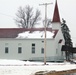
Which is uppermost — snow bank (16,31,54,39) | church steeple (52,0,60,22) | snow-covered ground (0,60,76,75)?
church steeple (52,0,60,22)

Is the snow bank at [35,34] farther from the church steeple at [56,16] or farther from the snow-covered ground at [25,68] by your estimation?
the snow-covered ground at [25,68]

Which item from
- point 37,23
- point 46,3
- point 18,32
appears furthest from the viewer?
point 37,23

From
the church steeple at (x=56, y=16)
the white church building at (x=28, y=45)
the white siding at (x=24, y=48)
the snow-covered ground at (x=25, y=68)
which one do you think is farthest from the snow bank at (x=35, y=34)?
the snow-covered ground at (x=25, y=68)

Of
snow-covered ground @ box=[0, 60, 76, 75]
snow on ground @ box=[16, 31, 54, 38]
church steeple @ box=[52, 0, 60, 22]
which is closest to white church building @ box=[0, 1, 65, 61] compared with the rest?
snow on ground @ box=[16, 31, 54, 38]

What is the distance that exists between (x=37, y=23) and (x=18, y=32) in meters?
23.7

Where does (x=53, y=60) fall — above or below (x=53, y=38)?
below

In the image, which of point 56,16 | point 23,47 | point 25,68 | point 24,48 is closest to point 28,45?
point 24,48

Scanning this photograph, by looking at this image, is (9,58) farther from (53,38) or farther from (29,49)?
(53,38)

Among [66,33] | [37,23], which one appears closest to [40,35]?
[37,23]

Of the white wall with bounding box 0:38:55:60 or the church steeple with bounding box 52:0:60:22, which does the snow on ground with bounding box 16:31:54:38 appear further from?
the church steeple with bounding box 52:0:60:22

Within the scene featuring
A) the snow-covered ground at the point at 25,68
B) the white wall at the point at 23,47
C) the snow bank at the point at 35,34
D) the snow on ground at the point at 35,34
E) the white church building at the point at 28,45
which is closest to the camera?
the snow-covered ground at the point at 25,68

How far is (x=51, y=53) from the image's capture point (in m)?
65.0

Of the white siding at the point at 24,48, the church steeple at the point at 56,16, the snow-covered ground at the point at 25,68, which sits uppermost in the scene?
the church steeple at the point at 56,16

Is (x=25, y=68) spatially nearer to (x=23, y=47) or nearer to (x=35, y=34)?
(x=23, y=47)
